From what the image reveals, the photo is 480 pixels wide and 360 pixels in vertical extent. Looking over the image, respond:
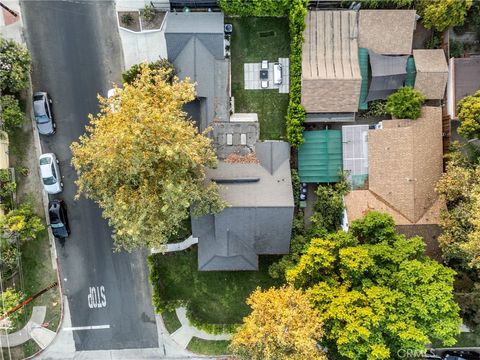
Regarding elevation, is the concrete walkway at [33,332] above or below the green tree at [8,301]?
below

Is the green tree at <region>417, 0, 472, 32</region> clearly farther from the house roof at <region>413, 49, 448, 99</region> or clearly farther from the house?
the house

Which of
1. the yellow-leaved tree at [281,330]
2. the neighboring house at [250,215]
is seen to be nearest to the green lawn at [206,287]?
the neighboring house at [250,215]

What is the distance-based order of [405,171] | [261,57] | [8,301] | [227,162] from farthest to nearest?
[261,57] → [405,171] → [227,162] → [8,301]

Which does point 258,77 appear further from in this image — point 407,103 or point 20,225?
point 20,225

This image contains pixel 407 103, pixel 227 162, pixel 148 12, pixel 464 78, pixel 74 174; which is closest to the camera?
pixel 227 162

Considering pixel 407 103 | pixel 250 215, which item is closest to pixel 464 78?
pixel 407 103

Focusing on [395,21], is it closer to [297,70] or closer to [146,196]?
[297,70]

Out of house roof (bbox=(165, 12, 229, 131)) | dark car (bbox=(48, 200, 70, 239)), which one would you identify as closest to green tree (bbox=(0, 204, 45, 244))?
dark car (bbox=(48, 200, 70, 239))

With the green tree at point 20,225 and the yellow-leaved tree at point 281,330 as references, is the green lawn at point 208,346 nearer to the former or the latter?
the yellow-leaved tree at point 281,330
